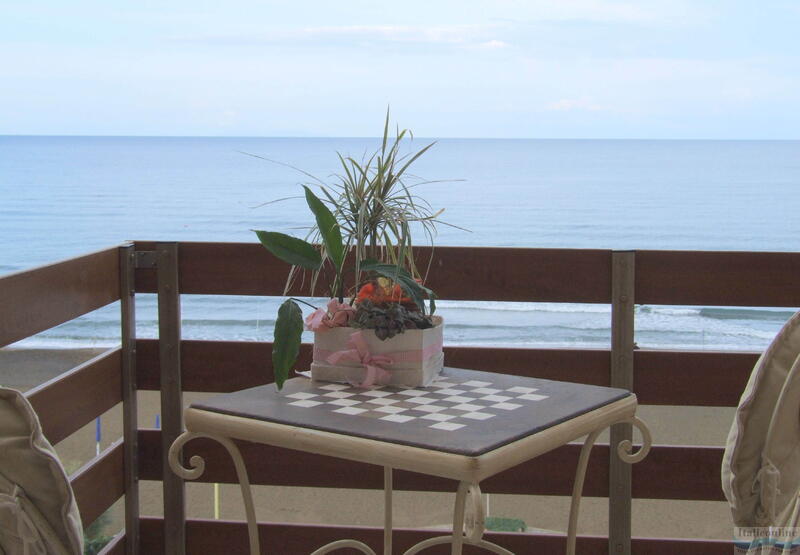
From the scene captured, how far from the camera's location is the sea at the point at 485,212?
11633mm

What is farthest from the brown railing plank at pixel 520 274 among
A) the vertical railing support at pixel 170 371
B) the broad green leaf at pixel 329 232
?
the vertical railing support at pixel 170 371

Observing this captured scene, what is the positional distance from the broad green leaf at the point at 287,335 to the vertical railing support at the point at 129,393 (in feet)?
2.28

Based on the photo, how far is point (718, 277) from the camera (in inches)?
86.9

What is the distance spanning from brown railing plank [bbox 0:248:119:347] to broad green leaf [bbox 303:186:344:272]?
21.8 inches

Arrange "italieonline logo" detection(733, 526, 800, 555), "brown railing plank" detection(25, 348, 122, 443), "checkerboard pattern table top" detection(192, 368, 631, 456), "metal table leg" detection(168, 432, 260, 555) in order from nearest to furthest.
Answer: "italieonline logo" detection(733, 526, 800, 555), "checkerboard pattern table top" detection(192, 368, 631, 456), "metal table leg" detection(168, 432, 260, 555), "brown railing plank" detection(25, 348, 122, 443)

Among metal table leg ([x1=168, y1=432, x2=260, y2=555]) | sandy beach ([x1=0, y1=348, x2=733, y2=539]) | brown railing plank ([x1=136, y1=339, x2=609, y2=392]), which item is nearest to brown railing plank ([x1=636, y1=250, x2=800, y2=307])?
brown railing plank ([x1=136, y1=339, x2=609, y2=392])

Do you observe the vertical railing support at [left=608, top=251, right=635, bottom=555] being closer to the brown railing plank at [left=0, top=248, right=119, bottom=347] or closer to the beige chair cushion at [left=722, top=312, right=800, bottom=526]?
the beige chair cushion at [left=722, top=312, right=800, bottom=526]

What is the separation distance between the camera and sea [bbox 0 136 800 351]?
11.6 metres

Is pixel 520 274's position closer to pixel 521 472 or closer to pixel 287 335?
pixel 521 472

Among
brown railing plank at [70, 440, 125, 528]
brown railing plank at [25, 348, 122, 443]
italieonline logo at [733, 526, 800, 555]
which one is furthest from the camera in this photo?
brown railing plank at [70, 440, 125, 528]

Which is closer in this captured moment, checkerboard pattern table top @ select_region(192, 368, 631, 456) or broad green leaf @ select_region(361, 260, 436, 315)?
checkerboard pattern table top @ select_region(192, 368, 631, 456)

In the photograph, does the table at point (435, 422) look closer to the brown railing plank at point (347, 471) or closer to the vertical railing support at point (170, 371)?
the brown railing plank at point (347, 471)

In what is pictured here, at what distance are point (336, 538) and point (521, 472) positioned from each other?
480 mm

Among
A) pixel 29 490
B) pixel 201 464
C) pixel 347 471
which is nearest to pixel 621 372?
pixel 347 471
